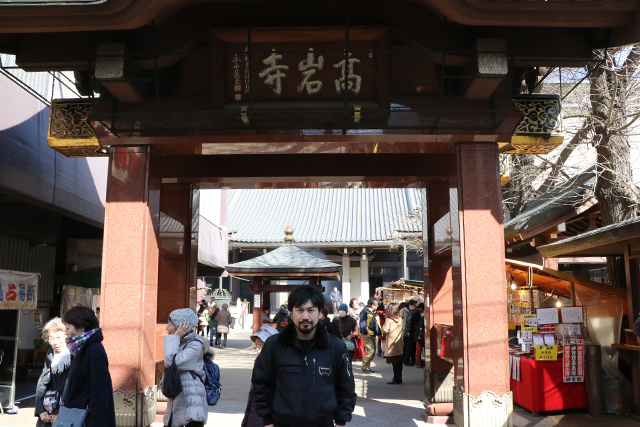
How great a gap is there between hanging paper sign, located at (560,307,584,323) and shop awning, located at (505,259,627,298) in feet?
2.27

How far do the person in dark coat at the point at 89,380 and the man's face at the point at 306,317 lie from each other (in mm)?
1373

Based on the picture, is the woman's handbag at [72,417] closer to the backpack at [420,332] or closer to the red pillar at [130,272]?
the red pillar at [130,272]

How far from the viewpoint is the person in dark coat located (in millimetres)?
3789

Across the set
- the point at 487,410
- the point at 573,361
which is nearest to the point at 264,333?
the point at 487,410

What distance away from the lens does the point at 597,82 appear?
10938mm

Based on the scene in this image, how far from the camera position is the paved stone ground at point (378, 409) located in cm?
798

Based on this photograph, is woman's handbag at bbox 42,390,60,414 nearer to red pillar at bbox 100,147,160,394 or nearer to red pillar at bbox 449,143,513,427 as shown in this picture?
red pillar at bbox 100,147,160,394

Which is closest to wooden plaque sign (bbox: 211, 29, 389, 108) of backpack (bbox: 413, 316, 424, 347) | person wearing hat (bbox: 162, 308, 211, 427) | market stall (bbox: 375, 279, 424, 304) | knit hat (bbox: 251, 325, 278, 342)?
knit hat (bbox: 251, 325, 278, 342)

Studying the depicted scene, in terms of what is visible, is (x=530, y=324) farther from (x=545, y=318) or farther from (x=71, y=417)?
(x=71, y=417)

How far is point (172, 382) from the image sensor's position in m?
4.41

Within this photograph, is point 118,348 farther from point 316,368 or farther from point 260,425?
point 316,368

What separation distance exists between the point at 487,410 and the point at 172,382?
3.92 metres

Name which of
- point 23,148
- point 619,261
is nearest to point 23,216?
point 23,148

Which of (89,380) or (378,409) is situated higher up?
(89,380)
